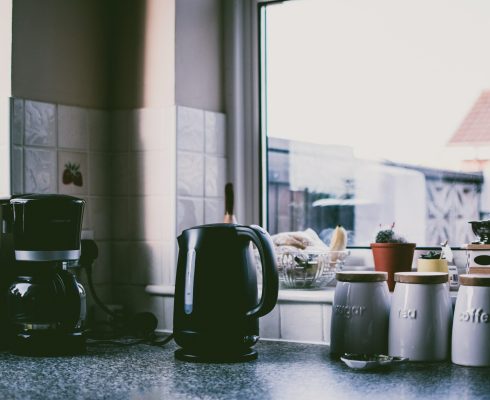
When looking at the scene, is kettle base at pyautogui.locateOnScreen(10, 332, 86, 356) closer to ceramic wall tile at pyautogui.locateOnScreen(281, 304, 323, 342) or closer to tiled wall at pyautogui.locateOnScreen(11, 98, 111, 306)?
tiled wall at pyautogui.locateOnScreen(11, 98, 111, 306)

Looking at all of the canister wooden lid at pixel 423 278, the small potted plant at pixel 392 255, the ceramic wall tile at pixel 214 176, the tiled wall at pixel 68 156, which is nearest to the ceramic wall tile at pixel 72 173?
the tiled wall at pixel 68 156

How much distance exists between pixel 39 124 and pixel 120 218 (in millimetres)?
337

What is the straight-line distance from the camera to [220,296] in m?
1.60

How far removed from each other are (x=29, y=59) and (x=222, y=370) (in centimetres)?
91

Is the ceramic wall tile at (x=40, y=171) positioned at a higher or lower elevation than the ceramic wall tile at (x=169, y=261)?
higher

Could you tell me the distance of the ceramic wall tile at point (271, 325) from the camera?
1907 millimetres

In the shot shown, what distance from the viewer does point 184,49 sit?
2117mm

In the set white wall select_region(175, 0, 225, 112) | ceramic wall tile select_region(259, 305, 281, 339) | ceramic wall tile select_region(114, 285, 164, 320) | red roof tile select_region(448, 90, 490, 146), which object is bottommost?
ceramic wall tile select_region(259, 305, 281, 339)

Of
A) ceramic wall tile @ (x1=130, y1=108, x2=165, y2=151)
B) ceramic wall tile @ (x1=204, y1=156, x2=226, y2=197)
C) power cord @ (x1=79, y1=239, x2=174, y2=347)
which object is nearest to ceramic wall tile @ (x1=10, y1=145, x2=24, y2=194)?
power cord @ (x1=79, y1=239, x2=174, y2=347)

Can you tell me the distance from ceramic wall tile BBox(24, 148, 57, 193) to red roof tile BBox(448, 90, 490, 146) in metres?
0.98

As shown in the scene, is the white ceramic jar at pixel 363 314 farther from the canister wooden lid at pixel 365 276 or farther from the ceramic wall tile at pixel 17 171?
the ceramic wall tile at pixel 17 171

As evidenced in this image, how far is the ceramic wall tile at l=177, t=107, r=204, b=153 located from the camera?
82.0 inches

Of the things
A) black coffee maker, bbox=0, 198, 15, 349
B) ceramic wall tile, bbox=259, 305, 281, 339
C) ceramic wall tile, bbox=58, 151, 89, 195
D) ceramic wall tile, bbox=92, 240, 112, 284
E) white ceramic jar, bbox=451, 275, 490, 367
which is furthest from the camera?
ceramic wall tile, bbox=92, 240, 112, 284

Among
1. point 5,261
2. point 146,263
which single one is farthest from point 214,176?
point 5,261
